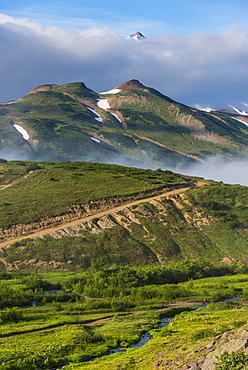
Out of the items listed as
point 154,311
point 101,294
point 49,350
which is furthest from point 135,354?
point 101,294

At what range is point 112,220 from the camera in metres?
105

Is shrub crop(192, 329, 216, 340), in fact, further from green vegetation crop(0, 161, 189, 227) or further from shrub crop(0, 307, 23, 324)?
green vegetation crop(0, 161, 189, 227)

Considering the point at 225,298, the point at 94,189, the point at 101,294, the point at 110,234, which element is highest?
the point at 94,189

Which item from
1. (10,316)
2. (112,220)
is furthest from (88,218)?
(10,316)

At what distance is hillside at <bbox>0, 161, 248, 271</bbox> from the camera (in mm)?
89938

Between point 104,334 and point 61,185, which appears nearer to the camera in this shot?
point 104,334

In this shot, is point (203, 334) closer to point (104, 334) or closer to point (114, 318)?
point (104, 334)

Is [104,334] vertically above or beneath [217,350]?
beneath

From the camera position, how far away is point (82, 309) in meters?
60.3

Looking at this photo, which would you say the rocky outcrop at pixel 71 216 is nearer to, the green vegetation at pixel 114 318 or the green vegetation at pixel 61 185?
the green vegetation at pixel 61 185

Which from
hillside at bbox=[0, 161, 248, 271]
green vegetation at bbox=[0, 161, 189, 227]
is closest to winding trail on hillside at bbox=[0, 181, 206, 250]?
hillside at bbox=[0, 161, 248, 271]

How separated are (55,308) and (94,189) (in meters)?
63.5

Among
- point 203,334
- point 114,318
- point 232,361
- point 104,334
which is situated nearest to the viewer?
point 232,361

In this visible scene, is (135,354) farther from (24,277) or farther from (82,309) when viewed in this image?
(24,277)
